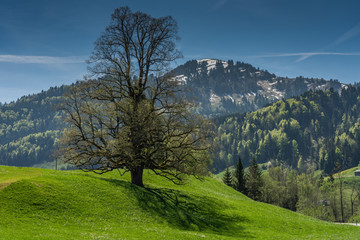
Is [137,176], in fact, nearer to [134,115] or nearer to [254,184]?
[134,115]

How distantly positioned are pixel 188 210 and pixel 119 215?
33.3 feet

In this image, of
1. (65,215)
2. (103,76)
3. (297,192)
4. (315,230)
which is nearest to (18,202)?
(65,215)

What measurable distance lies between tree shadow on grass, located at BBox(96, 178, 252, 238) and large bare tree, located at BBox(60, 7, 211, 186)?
3.87 m

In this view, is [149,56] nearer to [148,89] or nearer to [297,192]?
[148,89]

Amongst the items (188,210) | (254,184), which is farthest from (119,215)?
(254,184)

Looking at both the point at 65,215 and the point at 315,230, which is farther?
the point at 315,230

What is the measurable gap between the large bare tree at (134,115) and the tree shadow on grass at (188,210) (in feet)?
12.7

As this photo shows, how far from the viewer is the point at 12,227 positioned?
2172 centimetres

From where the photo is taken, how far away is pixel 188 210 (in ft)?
120

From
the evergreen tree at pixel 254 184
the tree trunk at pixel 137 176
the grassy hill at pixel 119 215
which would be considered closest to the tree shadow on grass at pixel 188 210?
the grassy hill at pixel 119 215

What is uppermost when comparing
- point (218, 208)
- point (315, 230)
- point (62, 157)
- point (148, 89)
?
point (148, 89)

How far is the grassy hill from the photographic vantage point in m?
23.8

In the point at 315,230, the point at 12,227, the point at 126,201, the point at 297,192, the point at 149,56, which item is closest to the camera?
the point at 12,227

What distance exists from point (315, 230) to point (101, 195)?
28828mm
